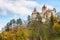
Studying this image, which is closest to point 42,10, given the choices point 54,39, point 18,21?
point 18,21

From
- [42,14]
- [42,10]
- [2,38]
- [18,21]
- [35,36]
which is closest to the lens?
[2,38]

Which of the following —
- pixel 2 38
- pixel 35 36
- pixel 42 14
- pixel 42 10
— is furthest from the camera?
pixel 42 10

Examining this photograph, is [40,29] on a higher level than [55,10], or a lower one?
lower

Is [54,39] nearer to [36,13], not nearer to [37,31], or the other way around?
[37,31]

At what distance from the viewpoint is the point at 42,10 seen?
40.9 metres

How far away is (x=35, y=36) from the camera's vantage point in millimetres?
21969

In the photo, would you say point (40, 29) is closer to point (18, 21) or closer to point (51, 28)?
point (51, 28)

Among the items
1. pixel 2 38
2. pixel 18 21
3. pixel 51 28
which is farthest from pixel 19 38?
pixel 18 21

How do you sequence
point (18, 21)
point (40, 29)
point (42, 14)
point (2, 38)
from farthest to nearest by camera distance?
1. point (42, 14)
2. point (18, 21)
3. point (40, 29)
4. point (2, 38)

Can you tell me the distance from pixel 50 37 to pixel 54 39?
3.19 ft

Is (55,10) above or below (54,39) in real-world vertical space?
above

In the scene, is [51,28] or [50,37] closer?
[50,37]

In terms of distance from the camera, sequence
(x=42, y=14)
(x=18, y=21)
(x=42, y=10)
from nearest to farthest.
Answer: (x=18, y=21)
(x=42, y=14)
(x=42, y=10)

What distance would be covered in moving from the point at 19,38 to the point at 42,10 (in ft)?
69.0
